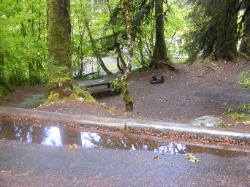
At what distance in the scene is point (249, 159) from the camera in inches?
211

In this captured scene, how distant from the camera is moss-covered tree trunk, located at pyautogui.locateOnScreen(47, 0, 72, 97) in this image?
9297 mm

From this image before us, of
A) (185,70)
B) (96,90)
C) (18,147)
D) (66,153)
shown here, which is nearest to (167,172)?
(66,153)

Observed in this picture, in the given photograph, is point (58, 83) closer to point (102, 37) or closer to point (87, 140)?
point (87, 140)

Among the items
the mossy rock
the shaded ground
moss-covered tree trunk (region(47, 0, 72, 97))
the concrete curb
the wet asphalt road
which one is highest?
moss-covered tree trunk (region(47, 0, 72, 97))

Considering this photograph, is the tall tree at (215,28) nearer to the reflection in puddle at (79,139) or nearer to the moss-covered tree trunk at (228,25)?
the moss-covered tree trunk at (228,25)

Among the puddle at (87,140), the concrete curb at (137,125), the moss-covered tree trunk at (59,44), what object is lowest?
the puddle at (87,140)

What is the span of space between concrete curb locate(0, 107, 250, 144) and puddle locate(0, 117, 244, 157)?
26cm

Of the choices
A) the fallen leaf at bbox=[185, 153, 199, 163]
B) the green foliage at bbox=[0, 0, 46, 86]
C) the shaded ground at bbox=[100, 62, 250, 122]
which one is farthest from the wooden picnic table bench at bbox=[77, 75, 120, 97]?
the fallen leaf at bbox=[185, 153, 199, 163]

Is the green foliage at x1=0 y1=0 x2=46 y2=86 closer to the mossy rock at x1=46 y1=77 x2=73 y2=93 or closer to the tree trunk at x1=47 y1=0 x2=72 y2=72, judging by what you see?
the tree trunk at x1=47 y1=0 x2=72 y2=72

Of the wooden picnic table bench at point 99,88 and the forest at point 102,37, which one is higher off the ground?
the forest at point 102,37

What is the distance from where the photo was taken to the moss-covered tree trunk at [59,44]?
930 centimetres

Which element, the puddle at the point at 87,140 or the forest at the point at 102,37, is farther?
the forest at the point at 102,37

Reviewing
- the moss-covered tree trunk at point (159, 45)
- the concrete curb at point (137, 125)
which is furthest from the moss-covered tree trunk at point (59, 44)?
the moss-covered tree trunk at point (159, 45)

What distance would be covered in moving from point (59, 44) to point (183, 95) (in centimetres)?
724
